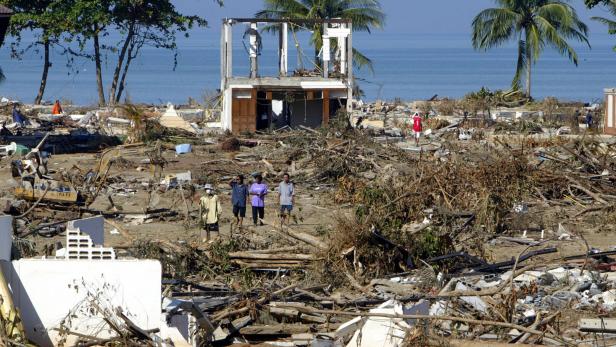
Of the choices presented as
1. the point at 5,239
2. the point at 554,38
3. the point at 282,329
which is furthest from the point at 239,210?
the point at 554,38

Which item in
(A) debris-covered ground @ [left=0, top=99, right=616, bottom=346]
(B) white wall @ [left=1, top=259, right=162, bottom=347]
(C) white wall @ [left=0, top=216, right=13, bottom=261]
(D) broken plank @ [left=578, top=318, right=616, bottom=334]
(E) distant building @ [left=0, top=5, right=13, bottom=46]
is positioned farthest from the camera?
(E) distant building @ [left=0, top=5, right=13, bottom=46]

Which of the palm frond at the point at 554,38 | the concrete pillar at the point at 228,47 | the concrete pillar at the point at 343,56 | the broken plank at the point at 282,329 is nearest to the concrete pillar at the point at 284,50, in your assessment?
the concrete pillar at the point at 228,47

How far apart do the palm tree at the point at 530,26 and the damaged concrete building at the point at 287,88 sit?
1544cm

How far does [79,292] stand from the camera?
1268 centimetres

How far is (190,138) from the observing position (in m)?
32.9

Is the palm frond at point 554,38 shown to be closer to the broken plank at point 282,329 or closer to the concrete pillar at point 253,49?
the concrete pillar at point 253,49

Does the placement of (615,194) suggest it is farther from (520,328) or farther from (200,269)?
(520,328)

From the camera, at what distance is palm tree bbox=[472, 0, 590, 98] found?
49.8 metres

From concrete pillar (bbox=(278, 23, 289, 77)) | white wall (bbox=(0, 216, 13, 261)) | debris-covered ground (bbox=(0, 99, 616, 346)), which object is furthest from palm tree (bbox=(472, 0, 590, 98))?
white wall (bbox=(0, 216, 13, 261))

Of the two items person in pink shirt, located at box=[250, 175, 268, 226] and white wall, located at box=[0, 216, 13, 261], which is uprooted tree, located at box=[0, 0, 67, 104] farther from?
white wall, located at box=[0, 216, 13, 261]

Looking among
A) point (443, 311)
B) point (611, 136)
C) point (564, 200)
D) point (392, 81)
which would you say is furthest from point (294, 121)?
point (392, 81)

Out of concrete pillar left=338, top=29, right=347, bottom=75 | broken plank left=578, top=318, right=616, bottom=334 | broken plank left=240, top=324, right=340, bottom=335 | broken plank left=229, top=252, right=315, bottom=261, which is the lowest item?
broken plank left=240, top=324, right=340, bottom=335

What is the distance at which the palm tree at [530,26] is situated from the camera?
4984 centimetres

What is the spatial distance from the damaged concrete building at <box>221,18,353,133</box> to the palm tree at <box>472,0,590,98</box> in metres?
15.4
